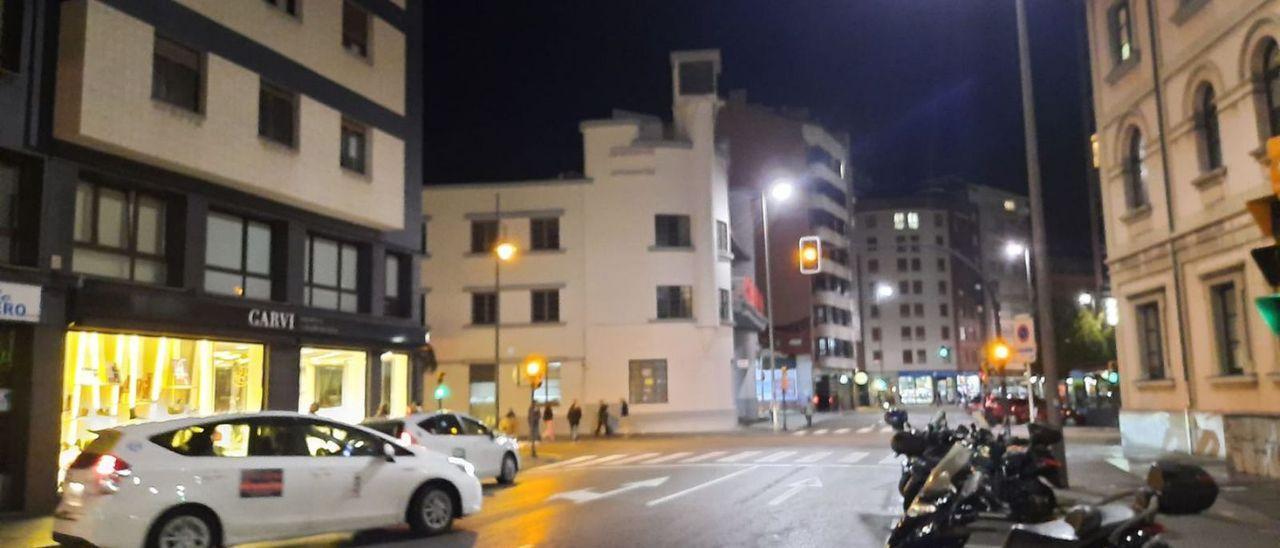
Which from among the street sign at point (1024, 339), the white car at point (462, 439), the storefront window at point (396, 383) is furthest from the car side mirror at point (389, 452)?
the storefront window at point (396, 383)

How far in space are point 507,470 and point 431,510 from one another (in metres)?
8.29

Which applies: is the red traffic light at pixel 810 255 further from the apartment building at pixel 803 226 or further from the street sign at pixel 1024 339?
the apartment building at pixel 803 226

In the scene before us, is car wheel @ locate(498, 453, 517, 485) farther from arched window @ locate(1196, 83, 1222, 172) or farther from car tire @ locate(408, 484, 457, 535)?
arched window @ locate(1196, 83, 1222, 172)

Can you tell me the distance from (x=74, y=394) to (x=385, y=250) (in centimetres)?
966

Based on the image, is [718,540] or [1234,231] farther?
[1234,231]

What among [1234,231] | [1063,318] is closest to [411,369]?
[1234,231]

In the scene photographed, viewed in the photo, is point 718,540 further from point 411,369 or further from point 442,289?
point 442,289

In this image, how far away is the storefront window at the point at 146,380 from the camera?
17469 mm

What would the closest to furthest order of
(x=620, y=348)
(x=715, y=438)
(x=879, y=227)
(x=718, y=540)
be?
(x=718, y=540)
(x=715, y=438)
(x=620, y=348)
(x=879, y=227)

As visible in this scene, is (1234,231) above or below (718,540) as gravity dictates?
above

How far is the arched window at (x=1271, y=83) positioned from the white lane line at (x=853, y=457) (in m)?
10.8

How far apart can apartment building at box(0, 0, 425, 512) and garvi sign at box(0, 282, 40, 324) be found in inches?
1.7

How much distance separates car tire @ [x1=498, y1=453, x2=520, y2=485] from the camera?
20625mm

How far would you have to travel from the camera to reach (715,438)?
37.2 metres
